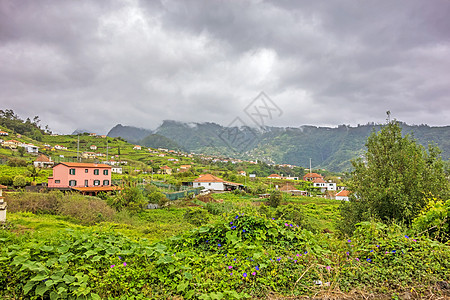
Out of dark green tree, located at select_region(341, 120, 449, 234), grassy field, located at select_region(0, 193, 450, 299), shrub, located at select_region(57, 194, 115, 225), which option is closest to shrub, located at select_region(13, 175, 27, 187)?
shrub, located at select_region(57, 194, 115, 225)

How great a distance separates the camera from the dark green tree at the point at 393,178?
9.71 meters

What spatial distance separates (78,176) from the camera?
108ft

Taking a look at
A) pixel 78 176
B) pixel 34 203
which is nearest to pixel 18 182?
pixel 78 176

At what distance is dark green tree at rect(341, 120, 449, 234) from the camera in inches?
382

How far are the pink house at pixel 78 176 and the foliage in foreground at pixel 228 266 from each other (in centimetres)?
3257

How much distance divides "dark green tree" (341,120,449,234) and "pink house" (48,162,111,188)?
31897 millimetres

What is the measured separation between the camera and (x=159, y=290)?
3.10 metres

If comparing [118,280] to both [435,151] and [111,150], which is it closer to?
[435,151]

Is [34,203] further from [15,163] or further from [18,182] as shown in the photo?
[15,163]

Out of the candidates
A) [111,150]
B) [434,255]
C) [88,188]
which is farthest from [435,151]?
[111,150]

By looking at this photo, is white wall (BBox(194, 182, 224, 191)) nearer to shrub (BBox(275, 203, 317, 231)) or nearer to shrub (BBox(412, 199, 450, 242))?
shrub (BBox(275, 203, 317, 231))

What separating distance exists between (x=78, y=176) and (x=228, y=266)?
34876 millimetres

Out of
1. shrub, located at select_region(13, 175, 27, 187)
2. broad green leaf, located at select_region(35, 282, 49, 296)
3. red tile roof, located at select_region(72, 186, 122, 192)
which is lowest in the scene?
red tile roof, located at select_region(72, 186, 122, 192)

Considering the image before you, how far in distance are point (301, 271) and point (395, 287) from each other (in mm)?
1161
